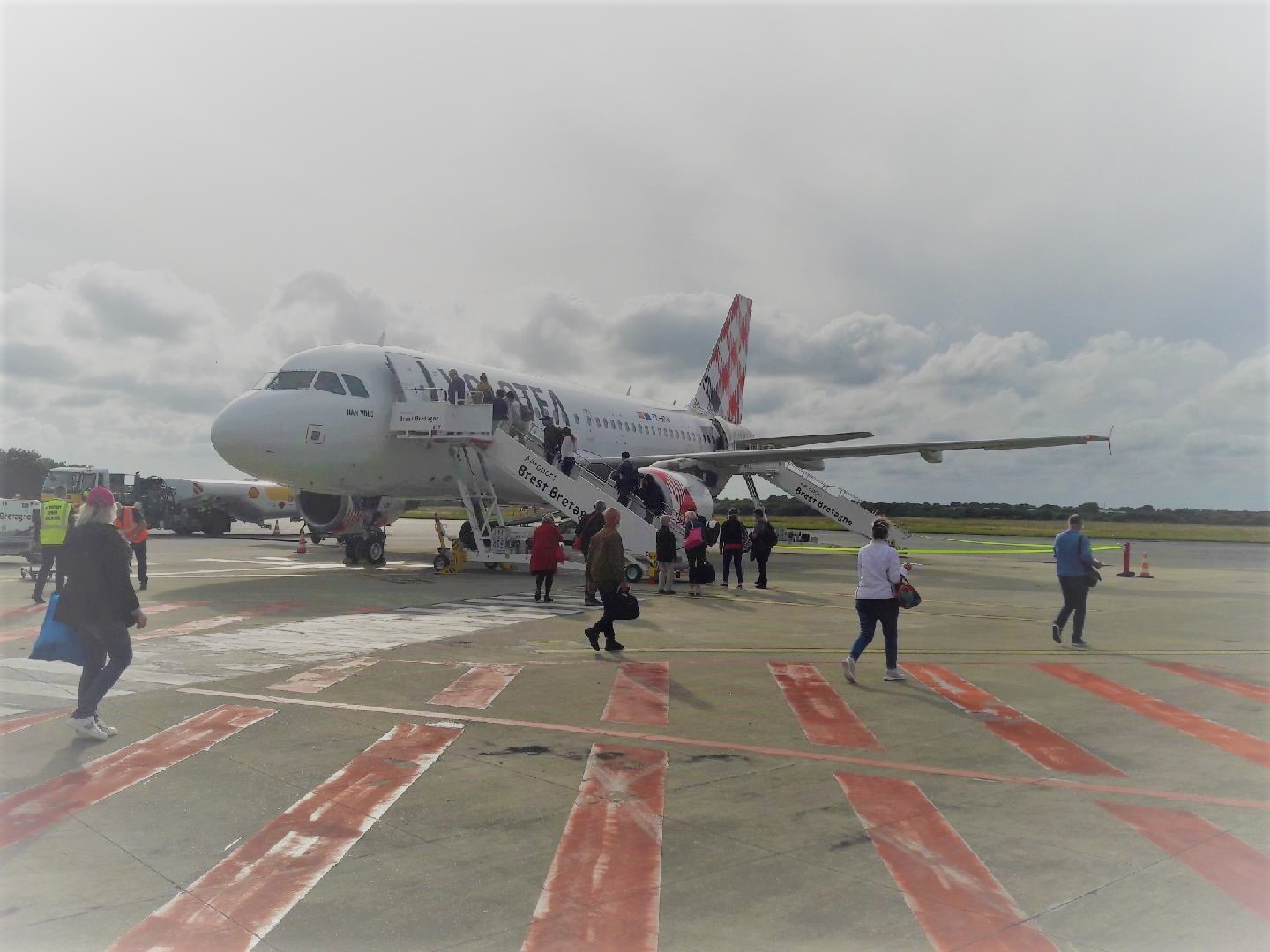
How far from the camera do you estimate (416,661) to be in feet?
32.0

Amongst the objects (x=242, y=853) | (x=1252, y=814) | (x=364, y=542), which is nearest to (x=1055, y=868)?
(x=1252, y=814)

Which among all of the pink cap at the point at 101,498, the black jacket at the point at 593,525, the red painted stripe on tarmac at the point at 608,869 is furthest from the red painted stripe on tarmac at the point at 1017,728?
the black jacket at the point at 593,525

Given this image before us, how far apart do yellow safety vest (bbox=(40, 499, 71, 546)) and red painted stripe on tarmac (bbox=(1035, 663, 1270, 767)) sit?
530 inches

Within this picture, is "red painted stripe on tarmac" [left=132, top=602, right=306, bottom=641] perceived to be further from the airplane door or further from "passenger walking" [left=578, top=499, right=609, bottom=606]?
the airplane door

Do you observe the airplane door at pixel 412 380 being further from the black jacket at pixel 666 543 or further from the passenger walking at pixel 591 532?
the black jacket at pixel 666 543

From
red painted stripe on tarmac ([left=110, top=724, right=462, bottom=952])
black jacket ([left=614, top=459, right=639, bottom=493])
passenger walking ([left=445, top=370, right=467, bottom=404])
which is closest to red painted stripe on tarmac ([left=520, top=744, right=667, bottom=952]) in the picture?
red painted stripe on tarmac ([left=110, top=724, right=462, bottom=952])

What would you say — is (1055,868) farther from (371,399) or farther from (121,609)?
(371,399)

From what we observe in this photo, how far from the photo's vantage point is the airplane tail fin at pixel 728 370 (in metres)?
39.5

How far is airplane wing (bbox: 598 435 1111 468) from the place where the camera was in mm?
23859

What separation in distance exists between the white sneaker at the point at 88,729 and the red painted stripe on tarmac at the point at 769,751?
1.33m

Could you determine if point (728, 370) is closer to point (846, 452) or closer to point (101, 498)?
point (846, 452)

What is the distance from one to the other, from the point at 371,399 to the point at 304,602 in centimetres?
592

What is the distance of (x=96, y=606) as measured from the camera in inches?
264

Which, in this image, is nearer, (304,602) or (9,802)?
(9,802)
